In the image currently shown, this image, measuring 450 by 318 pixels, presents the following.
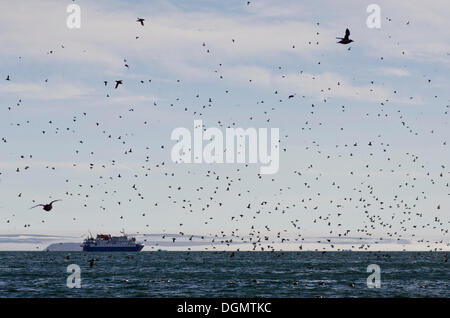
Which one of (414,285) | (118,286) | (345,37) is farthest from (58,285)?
(345,37)
